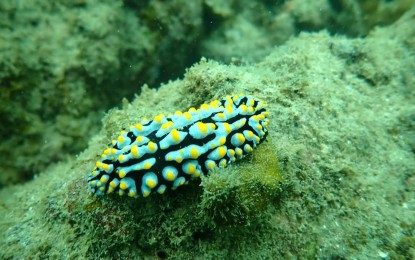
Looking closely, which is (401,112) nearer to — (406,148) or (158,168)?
(406,148)

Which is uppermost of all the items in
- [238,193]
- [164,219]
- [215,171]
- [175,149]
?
[175,149]

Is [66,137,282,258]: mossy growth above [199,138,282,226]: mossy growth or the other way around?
the other way around

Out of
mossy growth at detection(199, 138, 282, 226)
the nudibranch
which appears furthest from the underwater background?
the nudibranch

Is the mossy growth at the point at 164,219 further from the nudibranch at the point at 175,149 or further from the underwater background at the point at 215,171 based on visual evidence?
the nudibranch at the point at 175,149

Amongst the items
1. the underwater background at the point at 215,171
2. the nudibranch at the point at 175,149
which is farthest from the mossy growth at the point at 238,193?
the nudibranch at the point at 175,149

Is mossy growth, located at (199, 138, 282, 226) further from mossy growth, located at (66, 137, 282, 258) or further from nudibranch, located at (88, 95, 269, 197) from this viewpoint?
nudibranch, located at (88, 95, 269, 197)

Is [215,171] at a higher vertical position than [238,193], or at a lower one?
higher

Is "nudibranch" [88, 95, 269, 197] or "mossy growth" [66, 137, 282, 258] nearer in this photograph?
"nudibranch" [88, 95, 269, 197]

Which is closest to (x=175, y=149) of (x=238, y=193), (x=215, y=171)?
(x=215, y=171)

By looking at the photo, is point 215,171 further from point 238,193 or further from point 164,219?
point 164,219
